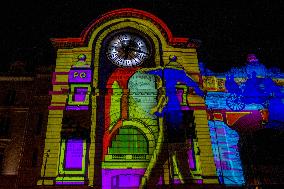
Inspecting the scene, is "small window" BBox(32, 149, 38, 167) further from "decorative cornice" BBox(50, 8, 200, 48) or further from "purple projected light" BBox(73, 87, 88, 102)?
"decorative cornice" BBox(50, 8, 200, 48)

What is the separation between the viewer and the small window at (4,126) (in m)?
29.2

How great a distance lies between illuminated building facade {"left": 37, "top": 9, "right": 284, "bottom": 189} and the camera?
25.1m

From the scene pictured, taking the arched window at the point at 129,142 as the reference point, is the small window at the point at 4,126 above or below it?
above

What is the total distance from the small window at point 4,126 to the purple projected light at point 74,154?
22.0ft

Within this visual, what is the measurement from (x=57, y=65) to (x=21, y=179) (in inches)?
372

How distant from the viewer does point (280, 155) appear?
1099 inches

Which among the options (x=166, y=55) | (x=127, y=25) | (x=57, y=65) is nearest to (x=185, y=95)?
(x=166, y=55)

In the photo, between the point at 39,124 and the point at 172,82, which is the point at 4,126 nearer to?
the point at 39,124

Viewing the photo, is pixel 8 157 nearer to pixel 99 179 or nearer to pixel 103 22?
pixel 99 179


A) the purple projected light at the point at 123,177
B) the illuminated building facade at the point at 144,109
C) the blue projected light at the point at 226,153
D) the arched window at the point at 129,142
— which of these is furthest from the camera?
the blue projected light at the point at 226,153

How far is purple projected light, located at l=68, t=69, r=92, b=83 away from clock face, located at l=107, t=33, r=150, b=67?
2.45 meters

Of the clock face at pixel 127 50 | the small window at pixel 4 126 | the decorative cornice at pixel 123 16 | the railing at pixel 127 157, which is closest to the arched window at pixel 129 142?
the railing at pixel 127 157

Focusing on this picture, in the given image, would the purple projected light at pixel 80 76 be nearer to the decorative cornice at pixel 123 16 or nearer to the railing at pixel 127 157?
the decorative cornice at pixel 123 16

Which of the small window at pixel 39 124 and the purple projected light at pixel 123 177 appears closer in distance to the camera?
the purple projected light at pixel 123 177
